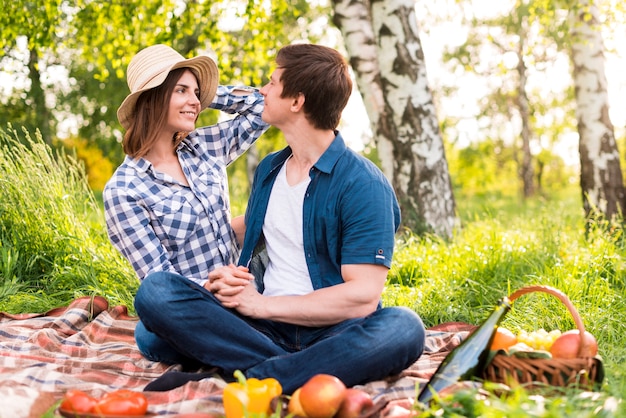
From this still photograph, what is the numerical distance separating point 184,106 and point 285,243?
88cm

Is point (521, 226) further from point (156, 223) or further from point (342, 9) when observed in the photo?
point (156, 223)

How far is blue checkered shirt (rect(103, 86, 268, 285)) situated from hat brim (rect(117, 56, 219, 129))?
0.25ft

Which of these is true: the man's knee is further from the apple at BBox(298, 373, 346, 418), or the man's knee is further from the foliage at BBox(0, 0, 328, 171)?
the foliage at BBox(0, 0, 328, 171)

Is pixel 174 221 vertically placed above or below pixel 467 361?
above

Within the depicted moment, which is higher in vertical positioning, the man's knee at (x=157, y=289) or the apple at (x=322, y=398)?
the man's knee at (x=157, y=289)

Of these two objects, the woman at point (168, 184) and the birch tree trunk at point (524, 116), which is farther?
the birch tree trunk at point (524, 116)

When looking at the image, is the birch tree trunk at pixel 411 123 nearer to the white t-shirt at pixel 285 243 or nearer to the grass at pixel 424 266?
the grass at pixel 424 266

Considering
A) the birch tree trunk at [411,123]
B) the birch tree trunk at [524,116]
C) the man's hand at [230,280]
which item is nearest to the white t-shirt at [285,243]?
the man's hand at [230,280]

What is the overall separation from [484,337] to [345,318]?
616 millimetres

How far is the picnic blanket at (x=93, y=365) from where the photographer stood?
2.88 metres

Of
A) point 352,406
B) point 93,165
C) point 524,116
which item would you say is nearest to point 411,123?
point 352,406

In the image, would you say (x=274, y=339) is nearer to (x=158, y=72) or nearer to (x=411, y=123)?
(x=158, y=72)

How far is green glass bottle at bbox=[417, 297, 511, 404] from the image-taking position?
275 cm

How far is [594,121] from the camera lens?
Result: 738 cm
